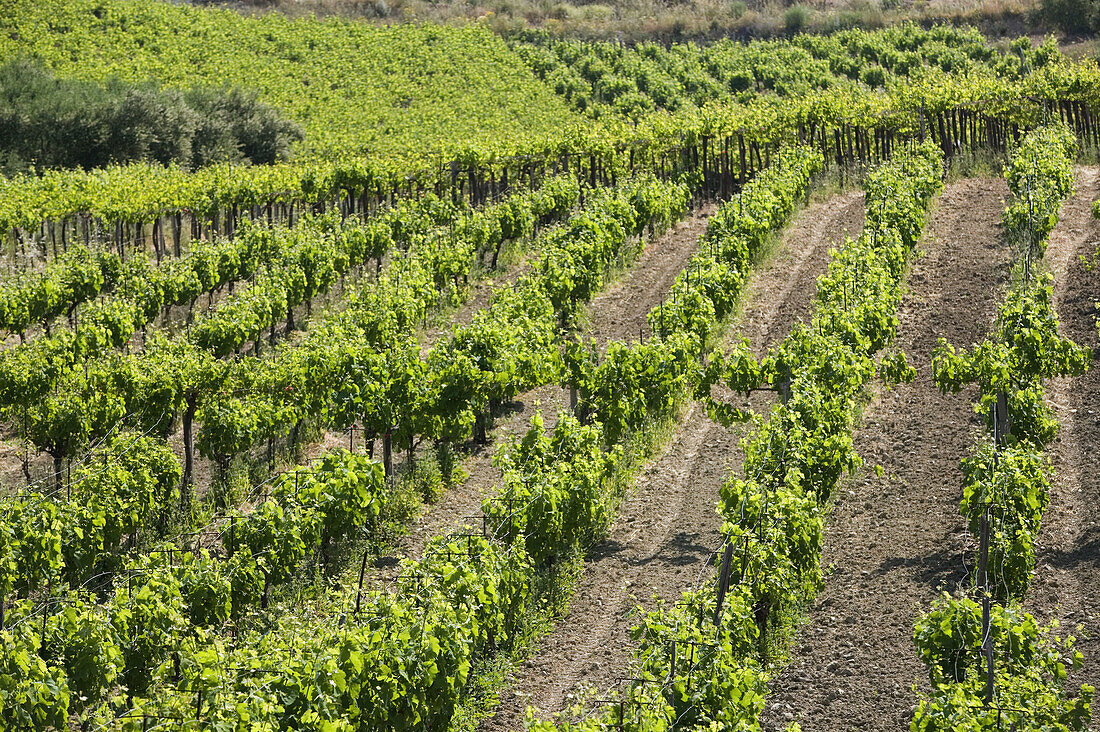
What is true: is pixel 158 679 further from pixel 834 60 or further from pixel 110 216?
pixel 834 60

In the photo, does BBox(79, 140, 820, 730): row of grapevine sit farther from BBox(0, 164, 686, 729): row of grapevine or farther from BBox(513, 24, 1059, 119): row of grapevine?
BBox(513, 24, 1059, 119): row of grapevine

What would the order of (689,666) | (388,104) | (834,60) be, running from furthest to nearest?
(834,60) → (388,104) → (689,666)

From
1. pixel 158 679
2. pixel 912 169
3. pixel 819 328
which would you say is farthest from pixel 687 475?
pixel 912 169

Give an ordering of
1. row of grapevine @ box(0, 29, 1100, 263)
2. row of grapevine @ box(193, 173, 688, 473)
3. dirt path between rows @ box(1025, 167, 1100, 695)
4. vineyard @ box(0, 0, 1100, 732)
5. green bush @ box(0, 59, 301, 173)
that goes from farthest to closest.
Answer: green bush @ box(0, 59, 301, 173) → row of grapevine @ box(0, 29, 1100, 263) → row of grapevine @ box(193, 173, 688, 473) → dirt path between rows @ box(1025, 167, 1100, 695) → vineyard @ box(0, 0, 1100, 732)

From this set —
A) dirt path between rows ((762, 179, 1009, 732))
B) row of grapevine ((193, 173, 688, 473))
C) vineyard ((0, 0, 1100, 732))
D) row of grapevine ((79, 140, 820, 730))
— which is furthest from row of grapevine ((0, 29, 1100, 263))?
row of grapevine ((79, 140, 820, 730))

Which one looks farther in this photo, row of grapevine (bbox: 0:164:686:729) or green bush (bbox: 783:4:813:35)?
green bush (bbox: 783:4:813:35)

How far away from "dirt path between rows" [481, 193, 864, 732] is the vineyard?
6 centimetres

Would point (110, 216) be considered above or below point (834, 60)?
below

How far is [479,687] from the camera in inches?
476

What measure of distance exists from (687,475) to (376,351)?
5367mm

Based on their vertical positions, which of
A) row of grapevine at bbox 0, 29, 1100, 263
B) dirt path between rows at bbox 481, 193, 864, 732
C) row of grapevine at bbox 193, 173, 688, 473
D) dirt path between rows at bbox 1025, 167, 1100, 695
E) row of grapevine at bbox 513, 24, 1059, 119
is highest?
row of grapevine at bbox 513, 24, 1059, 119

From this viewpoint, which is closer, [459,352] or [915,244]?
[459,352]

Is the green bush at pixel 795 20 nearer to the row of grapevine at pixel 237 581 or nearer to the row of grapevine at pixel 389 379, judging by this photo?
the row of grapevine at pixel 389 379

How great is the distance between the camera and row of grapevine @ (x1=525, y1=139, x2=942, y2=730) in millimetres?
9734
